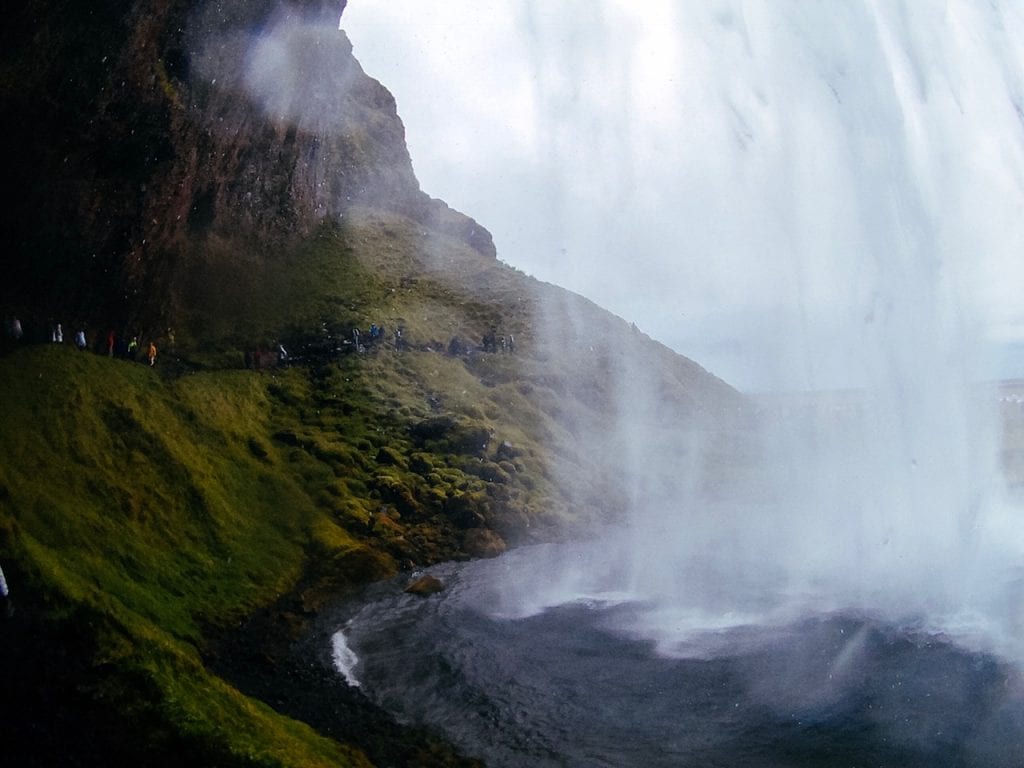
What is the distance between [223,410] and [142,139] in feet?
52.6

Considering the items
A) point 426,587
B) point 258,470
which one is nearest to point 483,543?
point 426,587

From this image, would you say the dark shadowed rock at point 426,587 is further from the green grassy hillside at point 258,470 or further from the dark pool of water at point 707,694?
the dark pool of water at point 707,694

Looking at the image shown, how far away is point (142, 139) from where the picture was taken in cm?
4553

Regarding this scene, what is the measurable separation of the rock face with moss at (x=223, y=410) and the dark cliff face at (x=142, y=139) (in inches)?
6.3

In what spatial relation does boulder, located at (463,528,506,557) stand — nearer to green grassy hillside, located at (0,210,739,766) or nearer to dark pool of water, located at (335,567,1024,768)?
green grassy hillside, located at (0,210,739,766)

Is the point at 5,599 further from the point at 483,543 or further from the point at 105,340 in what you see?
the point at 483,543

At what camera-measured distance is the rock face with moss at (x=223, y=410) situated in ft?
70.6

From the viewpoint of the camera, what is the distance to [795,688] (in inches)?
984

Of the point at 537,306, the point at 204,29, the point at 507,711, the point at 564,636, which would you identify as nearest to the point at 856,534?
the point at 564,636

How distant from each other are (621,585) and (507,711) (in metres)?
17.4

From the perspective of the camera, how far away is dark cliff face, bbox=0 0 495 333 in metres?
38.9

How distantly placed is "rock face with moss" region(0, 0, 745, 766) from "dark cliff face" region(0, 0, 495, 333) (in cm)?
16

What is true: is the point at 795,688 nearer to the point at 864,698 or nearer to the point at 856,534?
the point at 864,698

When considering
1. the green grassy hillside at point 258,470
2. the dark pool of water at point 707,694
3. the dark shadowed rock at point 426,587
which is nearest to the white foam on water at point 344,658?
the dark pool of water at point 707,694
